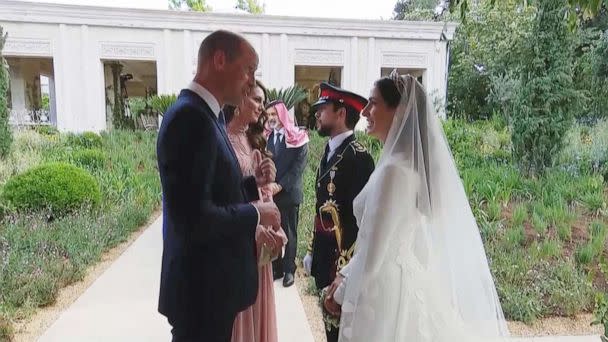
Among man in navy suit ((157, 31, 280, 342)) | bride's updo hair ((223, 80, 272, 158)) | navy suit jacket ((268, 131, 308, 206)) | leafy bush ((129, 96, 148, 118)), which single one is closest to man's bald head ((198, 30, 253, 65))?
man in navy suit ((157, 31, 280, 342))

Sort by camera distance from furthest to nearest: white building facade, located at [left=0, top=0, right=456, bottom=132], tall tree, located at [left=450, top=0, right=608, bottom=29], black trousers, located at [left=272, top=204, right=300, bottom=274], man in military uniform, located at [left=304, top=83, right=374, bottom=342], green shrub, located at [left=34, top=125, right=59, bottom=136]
A: white building facade, located at [left=0, top=0, right=456, bottom=132] → green shrub, located at [left=34, top=125, right=59, bottom=136] → black trousers, located at [left=272, top=204, right=300, bottom=274] → man in military uniform, located at [left=304, top=83, right=374, bottom=342] → tall tree, located at [left=450, top=0, right=608, bottom=29]

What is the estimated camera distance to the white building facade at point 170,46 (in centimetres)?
1220

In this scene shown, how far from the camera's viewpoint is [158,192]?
24.1 ft

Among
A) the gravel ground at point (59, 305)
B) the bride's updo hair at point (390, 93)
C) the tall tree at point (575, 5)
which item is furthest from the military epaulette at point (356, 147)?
the gravel ground at point (59, 305)

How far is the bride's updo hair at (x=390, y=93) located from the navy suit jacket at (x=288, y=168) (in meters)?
2.01

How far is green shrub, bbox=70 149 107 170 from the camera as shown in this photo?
8.18m

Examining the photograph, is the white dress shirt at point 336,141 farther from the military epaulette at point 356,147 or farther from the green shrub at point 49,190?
the green shrub at point 49,190

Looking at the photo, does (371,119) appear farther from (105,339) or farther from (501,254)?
(501,254)

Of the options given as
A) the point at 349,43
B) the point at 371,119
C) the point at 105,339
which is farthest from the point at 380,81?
the point at 349,43

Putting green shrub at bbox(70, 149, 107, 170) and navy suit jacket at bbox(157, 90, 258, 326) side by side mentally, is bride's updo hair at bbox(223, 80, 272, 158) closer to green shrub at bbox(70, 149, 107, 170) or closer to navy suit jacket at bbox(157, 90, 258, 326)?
navy suit jacket at bbox(157, 90, 258, 326)

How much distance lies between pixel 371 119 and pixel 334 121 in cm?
48

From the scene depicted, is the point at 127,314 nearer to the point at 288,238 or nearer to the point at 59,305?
the point at 59,305

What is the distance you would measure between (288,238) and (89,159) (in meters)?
5.88

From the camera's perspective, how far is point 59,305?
3531 mm
